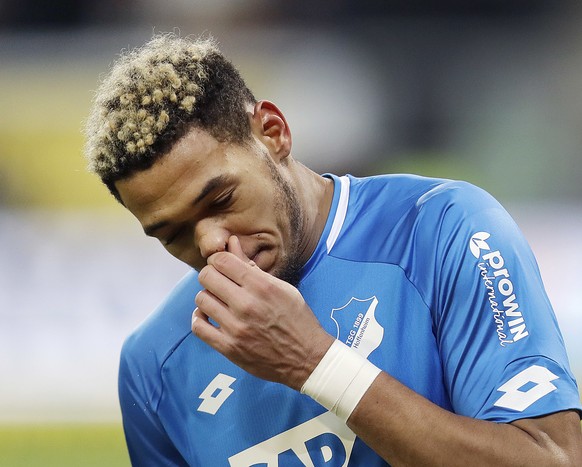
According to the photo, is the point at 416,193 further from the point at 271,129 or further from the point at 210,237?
the point at 210,237

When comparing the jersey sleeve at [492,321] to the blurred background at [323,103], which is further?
the blurred background at [323,103]

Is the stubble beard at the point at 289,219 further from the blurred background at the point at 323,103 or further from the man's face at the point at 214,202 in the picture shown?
the blurred background at the point at 323,103

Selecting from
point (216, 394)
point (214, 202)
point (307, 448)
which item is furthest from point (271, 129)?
point (307, 448)

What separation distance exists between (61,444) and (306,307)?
337 centimetres

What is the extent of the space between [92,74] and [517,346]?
14.7ft

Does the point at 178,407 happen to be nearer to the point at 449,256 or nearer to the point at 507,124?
the point at 449,256

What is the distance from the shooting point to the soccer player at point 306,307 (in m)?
1.70

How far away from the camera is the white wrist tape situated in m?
1.70

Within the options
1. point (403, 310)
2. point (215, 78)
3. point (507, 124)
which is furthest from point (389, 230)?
point (507, 124)

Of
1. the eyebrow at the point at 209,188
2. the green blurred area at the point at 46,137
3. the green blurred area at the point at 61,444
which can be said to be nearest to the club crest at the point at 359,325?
the eyebrow at the point at 209,188

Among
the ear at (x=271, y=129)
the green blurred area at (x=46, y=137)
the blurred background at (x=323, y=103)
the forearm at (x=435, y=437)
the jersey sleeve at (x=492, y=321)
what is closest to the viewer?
the forearm at (x=435, y=437)

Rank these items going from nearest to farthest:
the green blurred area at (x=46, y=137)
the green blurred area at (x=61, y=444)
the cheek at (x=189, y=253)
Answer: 1. the cheek at (x=189, y=253)
2. the green blurred area at (x=61, y=444)
3. the green blurred area at (x=46, y=137)

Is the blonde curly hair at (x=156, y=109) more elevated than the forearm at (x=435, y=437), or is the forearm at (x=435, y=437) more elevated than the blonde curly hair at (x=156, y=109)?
the blonde curly hair at (x=156, y=109)

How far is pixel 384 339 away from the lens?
1.95 metres
